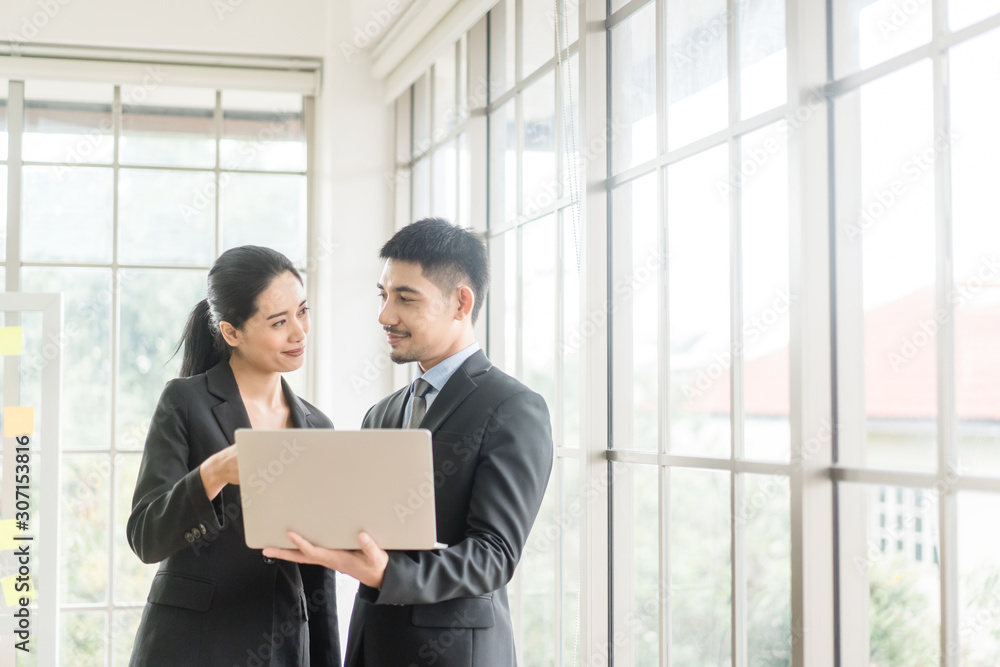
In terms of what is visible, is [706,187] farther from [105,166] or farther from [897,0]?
[105,166]

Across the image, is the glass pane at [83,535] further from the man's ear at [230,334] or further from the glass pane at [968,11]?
the glass pane at [968,11]

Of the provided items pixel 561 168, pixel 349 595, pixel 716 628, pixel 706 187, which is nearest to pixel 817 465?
pixel 716 628

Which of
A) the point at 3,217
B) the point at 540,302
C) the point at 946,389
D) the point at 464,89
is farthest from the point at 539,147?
the point at 3,217

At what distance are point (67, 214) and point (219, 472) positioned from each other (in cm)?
288

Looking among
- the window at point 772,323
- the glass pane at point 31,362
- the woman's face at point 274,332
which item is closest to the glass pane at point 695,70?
the window at point 772,323

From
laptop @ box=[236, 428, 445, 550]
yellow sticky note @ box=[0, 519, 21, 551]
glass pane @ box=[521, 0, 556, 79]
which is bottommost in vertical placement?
yellow sticky note @ box=[0, 519, 21, 551]

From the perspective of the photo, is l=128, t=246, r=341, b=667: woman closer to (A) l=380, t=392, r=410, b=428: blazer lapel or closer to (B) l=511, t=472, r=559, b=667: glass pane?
(A) l=380, t=392, r=410, b=428: blazer lapel

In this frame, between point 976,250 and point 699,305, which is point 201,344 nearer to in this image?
point 699,305

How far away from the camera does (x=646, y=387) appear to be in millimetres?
2230

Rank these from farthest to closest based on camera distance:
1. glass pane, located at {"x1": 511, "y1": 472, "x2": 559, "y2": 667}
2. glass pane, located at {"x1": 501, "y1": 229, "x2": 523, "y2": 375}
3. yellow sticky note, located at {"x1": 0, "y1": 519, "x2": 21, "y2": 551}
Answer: yellow sticky note, located at {"x1": 0, "y1": 519, "x2": 21, "y2": 551}
glass pane, located at {"x1": 501, "y1": 229, "x2": 523, "y2": 375}
glass pane, located at {"x1": 511, "y1": 472, "x2": 559, "y2": 667}

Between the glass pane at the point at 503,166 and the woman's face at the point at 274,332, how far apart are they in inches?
42.4

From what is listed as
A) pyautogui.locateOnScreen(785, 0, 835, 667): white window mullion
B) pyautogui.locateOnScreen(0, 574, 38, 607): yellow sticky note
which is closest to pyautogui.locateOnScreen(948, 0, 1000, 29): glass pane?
pyautogui.locateOnScreen(785, 0, 835, 667): white window mullion

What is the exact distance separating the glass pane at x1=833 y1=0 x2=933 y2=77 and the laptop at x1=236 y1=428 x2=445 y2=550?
96 centimetres

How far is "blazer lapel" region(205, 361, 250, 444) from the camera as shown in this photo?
6.56ft
